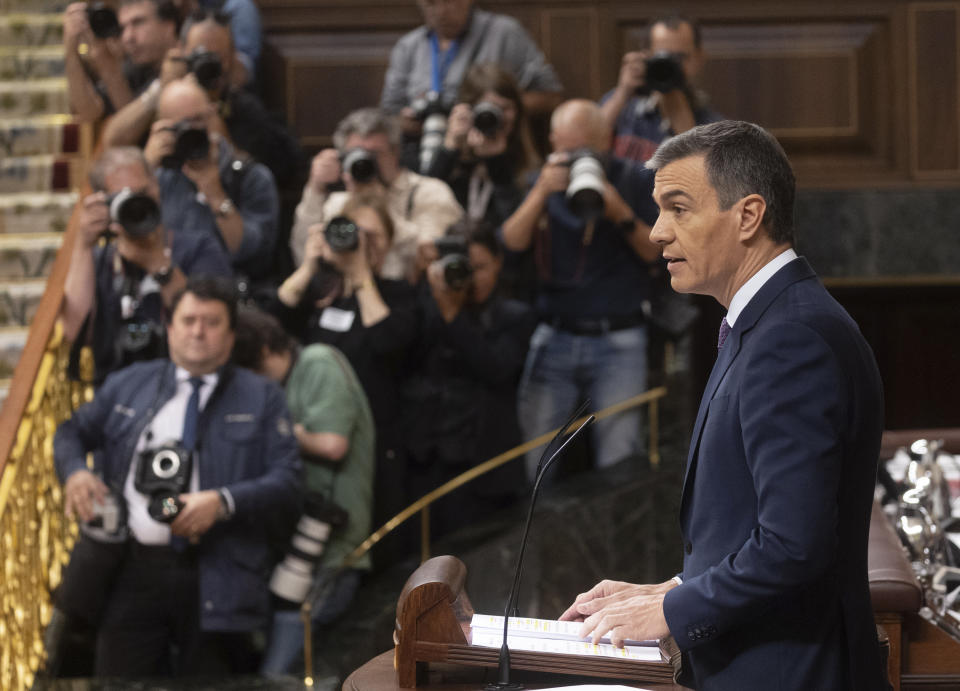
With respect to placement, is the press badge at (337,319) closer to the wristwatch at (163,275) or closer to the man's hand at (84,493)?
the wristwatch at (163,275)

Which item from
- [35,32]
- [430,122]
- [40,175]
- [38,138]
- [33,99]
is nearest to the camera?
[430,122]

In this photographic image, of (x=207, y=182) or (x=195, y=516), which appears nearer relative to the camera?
(x=195, y=516)

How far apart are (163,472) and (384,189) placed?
1.20 meters

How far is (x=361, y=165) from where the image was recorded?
4.09m

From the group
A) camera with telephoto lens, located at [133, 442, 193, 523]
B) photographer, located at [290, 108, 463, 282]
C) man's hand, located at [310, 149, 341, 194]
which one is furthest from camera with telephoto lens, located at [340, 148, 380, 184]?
camera with telephoto lens, located at [133, 442, 193, 523]

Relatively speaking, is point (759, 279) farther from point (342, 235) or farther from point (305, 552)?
point (342, 235)

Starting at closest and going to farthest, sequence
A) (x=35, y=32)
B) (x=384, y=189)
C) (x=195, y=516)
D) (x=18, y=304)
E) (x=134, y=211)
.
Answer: (x=195, y=516) < (x=134, y=211) < (x=384, y=189) < (x=18, y=304) < (x=35, y=32)

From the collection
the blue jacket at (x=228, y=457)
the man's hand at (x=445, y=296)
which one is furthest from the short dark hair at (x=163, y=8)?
the blue jacket at (x=228, y=457)

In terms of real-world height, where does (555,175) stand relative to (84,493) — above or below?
above

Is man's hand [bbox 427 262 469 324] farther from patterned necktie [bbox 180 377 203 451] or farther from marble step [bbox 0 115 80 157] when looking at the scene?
marble step [bbox 0 115 80 157]

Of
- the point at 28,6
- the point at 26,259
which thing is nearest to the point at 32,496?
the point at 26,259

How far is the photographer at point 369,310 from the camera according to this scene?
3945 millimetres

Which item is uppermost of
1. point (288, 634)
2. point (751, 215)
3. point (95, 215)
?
point (751, 215)

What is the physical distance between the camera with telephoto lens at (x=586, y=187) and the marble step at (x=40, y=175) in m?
2.04
